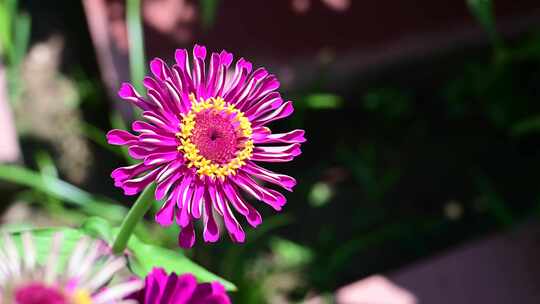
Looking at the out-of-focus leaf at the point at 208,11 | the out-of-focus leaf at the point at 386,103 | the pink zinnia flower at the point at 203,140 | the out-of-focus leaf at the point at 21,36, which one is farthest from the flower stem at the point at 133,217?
the out-of-focus leaf at the point at 386,103

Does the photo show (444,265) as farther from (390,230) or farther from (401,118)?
(401,118)

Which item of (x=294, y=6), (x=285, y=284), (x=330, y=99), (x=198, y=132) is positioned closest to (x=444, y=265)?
(x=285, y=284)

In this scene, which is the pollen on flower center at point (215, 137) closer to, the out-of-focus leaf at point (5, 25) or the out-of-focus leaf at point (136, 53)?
the out-of-focus leaf at point (136, 53)

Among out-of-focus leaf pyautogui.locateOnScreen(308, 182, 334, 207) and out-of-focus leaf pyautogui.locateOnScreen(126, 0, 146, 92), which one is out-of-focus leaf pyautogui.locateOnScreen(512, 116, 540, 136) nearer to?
out-of-focus leaf pyautogui.locateOnScreen(308, 182, 334, 207)

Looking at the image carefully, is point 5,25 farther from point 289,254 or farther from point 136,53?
point 289,254

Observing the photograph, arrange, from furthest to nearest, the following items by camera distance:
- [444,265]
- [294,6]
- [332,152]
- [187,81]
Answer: [332,152], [294,6], [444,265], [187,81]
